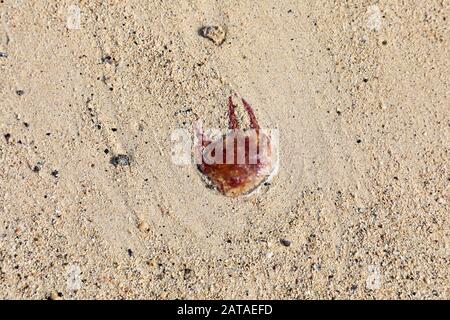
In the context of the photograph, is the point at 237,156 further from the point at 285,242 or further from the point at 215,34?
the point at 215,34

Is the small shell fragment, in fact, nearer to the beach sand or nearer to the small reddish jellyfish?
the beach sand

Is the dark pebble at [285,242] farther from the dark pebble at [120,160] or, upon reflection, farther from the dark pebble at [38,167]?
the dark pebble at [38,167]

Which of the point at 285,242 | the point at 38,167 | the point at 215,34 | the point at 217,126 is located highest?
the point at 215,34

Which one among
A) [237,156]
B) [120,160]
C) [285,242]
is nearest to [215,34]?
[237,156]

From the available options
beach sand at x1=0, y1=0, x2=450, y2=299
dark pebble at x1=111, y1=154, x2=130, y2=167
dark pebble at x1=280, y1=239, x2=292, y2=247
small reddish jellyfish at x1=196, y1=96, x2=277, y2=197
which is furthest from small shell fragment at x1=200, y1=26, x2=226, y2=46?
dark pebble at x1=280, y1=239, x2=292, y2=247

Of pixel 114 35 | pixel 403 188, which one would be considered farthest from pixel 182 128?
pixel 403 188
